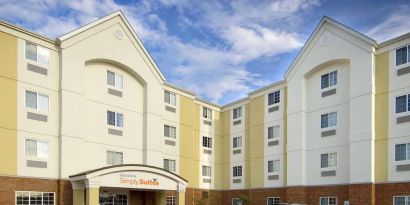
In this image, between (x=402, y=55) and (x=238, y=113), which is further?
(x=238, y=113)

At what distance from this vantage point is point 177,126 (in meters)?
32.9

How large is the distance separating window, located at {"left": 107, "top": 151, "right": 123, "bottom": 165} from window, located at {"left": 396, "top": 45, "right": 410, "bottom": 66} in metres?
20.3

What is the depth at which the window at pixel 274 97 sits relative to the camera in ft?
105

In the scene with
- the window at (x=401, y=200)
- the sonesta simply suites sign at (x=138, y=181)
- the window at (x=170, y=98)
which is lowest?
the window at (x=401, y=200)

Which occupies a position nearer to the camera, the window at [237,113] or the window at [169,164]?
the window at [169,164]

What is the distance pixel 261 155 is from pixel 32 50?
20.0 m

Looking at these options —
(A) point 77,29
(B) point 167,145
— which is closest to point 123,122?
(B) point 167,145

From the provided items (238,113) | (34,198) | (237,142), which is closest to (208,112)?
(238,113)

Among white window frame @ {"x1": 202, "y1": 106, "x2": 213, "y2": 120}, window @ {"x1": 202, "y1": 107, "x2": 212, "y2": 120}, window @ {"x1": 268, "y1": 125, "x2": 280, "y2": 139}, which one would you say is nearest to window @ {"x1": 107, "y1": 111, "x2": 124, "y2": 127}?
window @ {"x1": 202, "y1": 107, "x2": 212, "y2": 120}

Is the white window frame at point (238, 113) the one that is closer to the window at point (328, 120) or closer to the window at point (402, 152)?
the window at point (328, 120)

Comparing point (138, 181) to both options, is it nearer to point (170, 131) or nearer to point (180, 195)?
point (180, 195)

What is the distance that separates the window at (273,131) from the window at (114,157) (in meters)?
12.8

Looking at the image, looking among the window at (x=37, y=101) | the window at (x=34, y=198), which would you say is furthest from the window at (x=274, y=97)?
the window at (x=34, y=198)

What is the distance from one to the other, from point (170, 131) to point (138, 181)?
7951 mm
